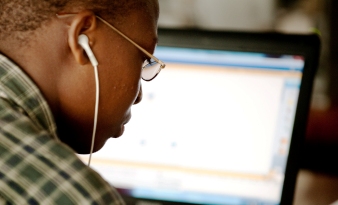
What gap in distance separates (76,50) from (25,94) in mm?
71

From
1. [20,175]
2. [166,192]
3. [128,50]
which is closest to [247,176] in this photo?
[166,192]

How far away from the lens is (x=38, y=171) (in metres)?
0.47

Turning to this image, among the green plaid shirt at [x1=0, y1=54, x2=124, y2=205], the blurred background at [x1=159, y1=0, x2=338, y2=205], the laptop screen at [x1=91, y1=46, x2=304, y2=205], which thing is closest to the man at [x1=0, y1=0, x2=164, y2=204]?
the green plaid shirt at [x1=0, y1=54, x2=124, y2=205]

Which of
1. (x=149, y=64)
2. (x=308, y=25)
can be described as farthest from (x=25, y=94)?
(x=308, y=25)

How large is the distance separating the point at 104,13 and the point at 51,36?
0.20 ft

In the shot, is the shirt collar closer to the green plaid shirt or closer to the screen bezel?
the green plaid shirt

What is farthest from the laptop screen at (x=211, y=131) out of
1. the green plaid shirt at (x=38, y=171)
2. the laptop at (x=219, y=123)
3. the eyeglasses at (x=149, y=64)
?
the green plaid shirt at (x=38, y=171)

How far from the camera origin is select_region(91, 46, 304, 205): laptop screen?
0.89m

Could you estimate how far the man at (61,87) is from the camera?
1.54ft

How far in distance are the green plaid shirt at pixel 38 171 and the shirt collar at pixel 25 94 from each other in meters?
0.02

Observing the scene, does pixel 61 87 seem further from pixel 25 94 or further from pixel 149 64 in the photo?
pixel 149 64

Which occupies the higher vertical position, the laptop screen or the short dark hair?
the short dark hair

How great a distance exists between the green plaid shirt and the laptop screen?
43cm

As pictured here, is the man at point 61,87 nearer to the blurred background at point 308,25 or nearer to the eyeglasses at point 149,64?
the eyeglasses at point 149,64
